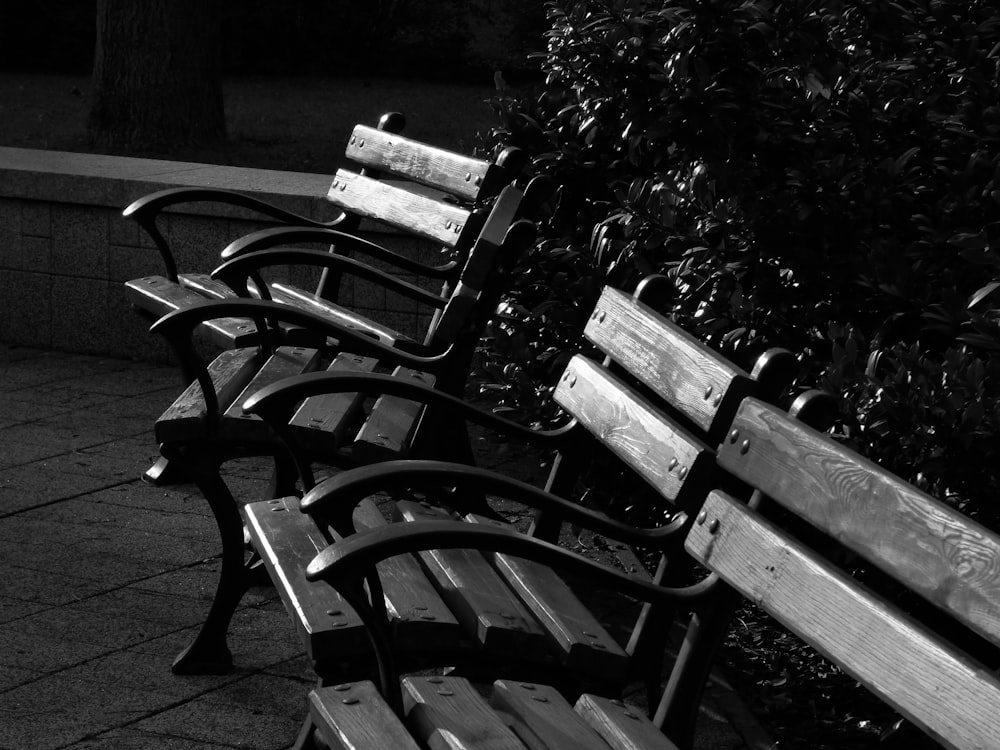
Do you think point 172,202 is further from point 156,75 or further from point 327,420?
point 156,75

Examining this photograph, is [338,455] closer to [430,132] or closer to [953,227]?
[953,227]

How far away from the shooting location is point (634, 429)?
8.50ft

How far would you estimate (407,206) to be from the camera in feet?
15.2

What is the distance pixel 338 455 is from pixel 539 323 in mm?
1371

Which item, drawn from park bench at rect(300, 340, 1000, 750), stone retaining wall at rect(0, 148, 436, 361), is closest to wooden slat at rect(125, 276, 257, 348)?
stone retaining wall at rect(0, 148, 436, 361)

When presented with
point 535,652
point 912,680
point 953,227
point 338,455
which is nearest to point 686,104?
point 953,227

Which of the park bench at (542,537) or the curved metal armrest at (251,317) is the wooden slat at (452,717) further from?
the curved metal armrest at (251,317)

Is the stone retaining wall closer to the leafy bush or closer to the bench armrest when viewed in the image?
the bench armrest

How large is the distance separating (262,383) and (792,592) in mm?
1979

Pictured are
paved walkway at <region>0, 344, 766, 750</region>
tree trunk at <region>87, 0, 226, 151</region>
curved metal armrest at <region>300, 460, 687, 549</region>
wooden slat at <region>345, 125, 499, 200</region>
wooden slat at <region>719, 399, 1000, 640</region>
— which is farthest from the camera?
tree trunk at <region>87, 0, 226, 151</region>

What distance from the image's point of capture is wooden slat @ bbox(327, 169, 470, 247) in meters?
4.34

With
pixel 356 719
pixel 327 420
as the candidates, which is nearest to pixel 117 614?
pixel 327 420

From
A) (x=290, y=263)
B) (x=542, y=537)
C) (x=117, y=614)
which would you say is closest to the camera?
(x=542, y=537)

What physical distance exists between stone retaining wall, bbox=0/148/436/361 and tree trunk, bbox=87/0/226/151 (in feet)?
14.0
